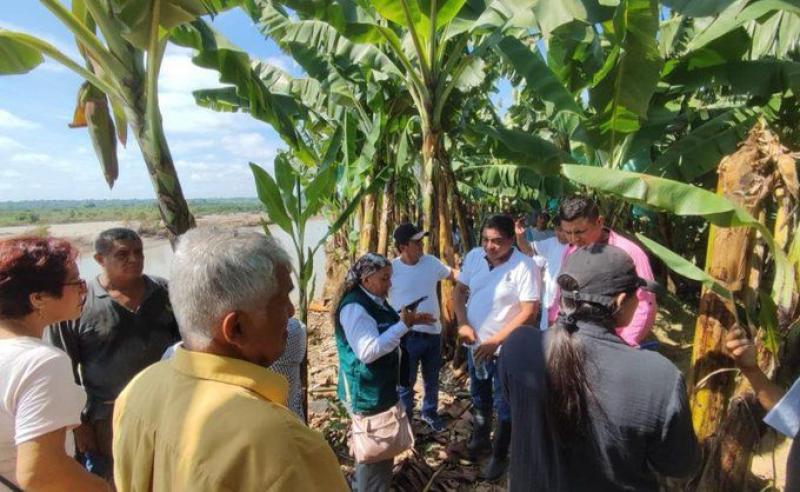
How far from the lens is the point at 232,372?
0.98 meters

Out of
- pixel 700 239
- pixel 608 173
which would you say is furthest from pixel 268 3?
pixel 700 239

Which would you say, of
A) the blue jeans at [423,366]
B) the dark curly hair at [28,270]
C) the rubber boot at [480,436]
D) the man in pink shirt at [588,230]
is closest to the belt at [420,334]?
the blue jeans at [423,366]

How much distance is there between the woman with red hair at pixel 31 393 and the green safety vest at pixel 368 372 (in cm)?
124

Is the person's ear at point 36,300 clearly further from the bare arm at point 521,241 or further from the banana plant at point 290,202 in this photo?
the bare arm at point 521,241

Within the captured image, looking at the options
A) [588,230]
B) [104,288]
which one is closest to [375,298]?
[588,230]

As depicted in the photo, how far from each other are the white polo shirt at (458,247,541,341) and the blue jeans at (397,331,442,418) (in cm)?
62

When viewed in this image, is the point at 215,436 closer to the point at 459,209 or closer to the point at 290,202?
the point at 290,202

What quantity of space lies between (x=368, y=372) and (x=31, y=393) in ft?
4.82

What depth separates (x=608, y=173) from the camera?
6.15ft

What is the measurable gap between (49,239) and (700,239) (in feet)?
27.9

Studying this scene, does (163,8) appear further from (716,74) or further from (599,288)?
(716,74)

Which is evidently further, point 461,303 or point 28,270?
point 461,303

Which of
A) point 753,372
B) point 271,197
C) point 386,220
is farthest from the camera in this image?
point 386,220

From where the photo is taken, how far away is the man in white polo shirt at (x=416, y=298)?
3.73 meters
